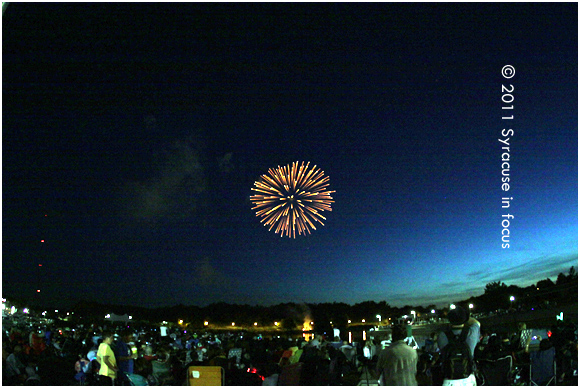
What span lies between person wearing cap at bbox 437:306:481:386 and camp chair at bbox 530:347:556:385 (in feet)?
10.5

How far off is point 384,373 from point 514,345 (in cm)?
617

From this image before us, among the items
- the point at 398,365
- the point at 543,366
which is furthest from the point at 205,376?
the point at 543,366

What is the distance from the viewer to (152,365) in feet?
28.3

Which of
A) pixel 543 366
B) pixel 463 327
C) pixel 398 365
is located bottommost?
pixel 543 366

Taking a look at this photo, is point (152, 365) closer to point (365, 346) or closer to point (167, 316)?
point (365, 346)

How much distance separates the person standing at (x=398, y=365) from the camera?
225 inches

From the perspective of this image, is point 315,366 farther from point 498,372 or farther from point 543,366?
point 543,366

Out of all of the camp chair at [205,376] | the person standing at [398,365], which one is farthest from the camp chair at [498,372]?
the camp chair at [205,376]

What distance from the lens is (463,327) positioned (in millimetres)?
6051

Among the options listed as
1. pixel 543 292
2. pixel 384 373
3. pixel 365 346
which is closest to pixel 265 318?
pixel 543 292

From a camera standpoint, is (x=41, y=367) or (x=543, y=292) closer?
(x=41, y=367)

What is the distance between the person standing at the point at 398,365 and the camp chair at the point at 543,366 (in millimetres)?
3868

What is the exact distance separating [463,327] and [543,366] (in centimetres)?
342

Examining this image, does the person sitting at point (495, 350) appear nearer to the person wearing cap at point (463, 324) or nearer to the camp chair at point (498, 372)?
the camp chair at point (498, 372)
